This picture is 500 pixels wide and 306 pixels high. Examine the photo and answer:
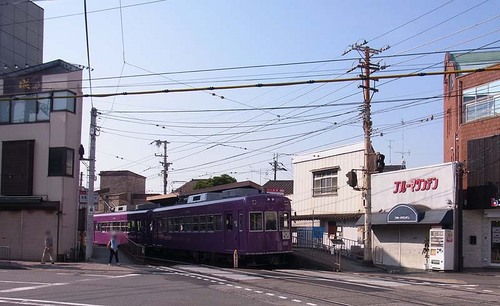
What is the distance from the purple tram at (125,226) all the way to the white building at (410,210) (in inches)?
580

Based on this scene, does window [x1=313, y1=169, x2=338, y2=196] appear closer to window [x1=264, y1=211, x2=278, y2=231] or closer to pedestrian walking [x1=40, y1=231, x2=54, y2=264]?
window [x1=264, y1=211, x2=278, y2=231]

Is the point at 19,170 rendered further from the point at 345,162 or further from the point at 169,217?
the point at 345,162

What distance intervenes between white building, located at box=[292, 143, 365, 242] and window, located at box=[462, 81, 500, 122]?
26.3 feet

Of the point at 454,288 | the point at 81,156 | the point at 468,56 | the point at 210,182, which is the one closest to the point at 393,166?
the point at 468,56

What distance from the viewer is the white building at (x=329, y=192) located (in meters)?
34.6

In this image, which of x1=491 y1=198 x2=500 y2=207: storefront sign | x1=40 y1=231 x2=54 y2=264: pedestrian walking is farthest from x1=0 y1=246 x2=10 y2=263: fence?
x1=491 y1=198 x2=500 y2=207: storefront sign

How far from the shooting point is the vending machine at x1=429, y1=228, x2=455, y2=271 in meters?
24.2

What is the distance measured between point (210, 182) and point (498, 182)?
164ft

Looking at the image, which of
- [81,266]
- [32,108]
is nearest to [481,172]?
[81,266]

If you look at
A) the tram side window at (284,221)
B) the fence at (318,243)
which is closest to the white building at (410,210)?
the fence at (318,243)

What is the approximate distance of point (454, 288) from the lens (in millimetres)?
17109

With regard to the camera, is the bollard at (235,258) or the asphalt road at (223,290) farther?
the bollard at (235,258)

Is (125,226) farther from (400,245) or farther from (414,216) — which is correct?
(414,216)

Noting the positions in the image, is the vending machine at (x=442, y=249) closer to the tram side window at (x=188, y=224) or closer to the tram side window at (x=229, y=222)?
the tram side window at (x=229, y=222)
